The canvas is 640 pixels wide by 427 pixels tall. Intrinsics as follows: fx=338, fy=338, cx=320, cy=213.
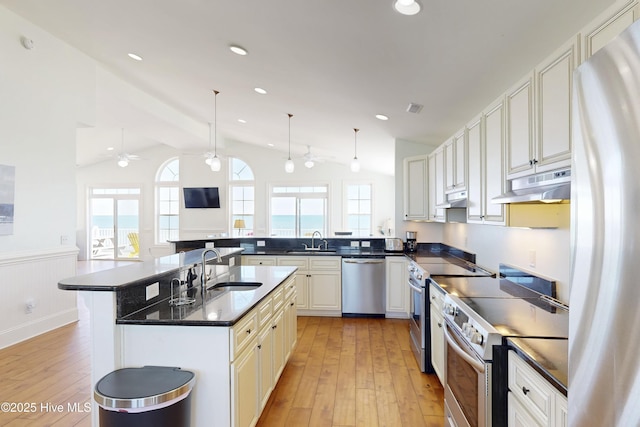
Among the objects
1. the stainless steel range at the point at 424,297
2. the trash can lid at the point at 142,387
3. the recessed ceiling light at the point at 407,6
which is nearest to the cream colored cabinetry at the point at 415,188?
the stainless steel range at the point at 424,297

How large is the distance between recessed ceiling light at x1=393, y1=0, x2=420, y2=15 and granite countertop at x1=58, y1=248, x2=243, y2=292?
2.10 metres

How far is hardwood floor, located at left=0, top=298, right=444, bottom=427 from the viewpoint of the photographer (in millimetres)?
2410

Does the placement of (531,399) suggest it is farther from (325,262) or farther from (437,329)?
(325,262)

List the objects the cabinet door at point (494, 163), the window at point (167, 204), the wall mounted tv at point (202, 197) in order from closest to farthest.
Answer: the cabinet door at point (494, 163), the wall mounted tv at point (202, 197), the window at point (167, 204)

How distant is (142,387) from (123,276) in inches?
29.2

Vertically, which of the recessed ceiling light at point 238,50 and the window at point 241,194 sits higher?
the recessed ceiling light at point 238,50

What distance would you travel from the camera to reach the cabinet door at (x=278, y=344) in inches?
104

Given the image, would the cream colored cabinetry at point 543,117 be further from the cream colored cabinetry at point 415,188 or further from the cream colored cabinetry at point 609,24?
the cream colored cabinetry at point 415,188

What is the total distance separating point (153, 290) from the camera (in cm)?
215

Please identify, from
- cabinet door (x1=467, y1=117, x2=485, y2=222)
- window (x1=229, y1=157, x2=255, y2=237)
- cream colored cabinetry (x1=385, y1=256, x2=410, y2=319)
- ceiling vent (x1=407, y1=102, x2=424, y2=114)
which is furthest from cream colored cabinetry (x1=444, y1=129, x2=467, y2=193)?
window (x1=229, y1=157, x2=255, y2=237)

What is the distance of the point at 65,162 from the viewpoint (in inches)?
170

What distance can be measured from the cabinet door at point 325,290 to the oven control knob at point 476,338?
3.15 meters

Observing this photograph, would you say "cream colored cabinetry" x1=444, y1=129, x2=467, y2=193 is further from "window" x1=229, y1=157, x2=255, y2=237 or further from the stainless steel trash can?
"window" x1=229, y1=157, x2=255, y2=237

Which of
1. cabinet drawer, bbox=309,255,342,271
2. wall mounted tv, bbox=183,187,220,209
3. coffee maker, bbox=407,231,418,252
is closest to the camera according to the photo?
cabinet drawer, bbox=309,255,342,271
